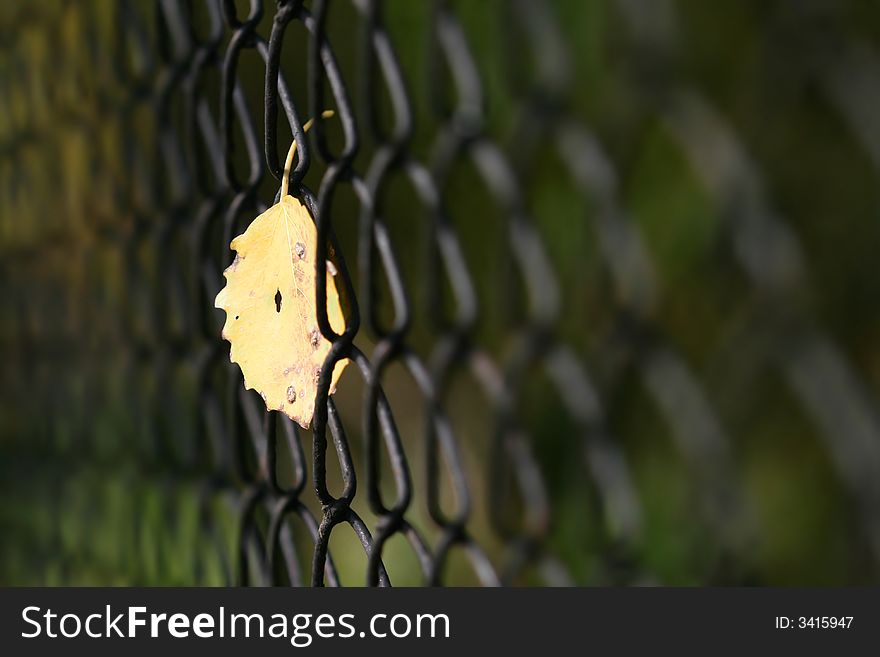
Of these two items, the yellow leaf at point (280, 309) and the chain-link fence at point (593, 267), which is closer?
the chain-link fence at point (593, 267)

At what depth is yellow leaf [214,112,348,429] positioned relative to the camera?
1.55ft

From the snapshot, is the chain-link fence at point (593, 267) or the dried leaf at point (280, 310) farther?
the dried leaf at point (280, 310)

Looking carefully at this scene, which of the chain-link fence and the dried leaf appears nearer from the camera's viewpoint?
the chain-link fence

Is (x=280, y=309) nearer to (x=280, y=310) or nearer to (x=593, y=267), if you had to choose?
(x=280, y=310)

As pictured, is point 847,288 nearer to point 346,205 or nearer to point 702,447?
point 702,447

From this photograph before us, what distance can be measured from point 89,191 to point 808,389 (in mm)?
1041

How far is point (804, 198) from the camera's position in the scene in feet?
1.07

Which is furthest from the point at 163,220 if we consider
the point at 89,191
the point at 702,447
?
the point at 702,447

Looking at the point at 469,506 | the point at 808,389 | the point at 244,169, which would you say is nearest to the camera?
the point at 808,389

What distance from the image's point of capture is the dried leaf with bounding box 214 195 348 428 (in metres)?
0.47

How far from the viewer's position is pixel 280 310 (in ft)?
1.65

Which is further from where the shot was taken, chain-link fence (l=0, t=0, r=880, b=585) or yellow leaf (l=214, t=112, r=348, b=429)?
yellow leaf (l=214, t=112, r=348, b=429)

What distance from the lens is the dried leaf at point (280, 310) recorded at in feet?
1.55

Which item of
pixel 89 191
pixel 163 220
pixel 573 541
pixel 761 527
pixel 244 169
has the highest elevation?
pixel 89 191
